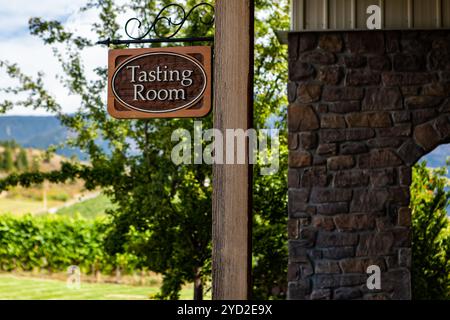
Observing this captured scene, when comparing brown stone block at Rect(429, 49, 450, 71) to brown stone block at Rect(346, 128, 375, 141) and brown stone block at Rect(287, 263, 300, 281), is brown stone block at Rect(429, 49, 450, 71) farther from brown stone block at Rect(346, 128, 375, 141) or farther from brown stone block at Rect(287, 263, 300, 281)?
brown stone block at Rect(287, 263, 300, 281)

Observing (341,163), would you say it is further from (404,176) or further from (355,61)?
(355,61)

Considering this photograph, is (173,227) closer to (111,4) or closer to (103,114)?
(103,114)

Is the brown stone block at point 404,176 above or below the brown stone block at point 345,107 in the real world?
below

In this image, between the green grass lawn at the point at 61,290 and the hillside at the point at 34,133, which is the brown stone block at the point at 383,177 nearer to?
the hillside at the point at 34,133

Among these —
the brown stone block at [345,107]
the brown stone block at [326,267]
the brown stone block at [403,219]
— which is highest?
the brown stone block at [345,107]

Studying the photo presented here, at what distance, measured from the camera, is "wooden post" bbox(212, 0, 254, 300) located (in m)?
1.99

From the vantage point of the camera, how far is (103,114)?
25.4 feet

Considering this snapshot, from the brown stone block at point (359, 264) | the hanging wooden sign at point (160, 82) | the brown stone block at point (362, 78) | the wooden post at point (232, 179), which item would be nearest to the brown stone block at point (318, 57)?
the brown stone block at point (362, 78)

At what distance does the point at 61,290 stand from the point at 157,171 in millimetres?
4011

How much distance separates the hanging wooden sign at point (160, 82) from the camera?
2213mm

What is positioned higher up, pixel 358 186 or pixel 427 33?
pixel 427 33

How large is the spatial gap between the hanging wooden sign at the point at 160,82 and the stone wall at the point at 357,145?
2152 mm

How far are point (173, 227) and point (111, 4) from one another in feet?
9.46

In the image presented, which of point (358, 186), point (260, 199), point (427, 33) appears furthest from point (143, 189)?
point (427, 33)
